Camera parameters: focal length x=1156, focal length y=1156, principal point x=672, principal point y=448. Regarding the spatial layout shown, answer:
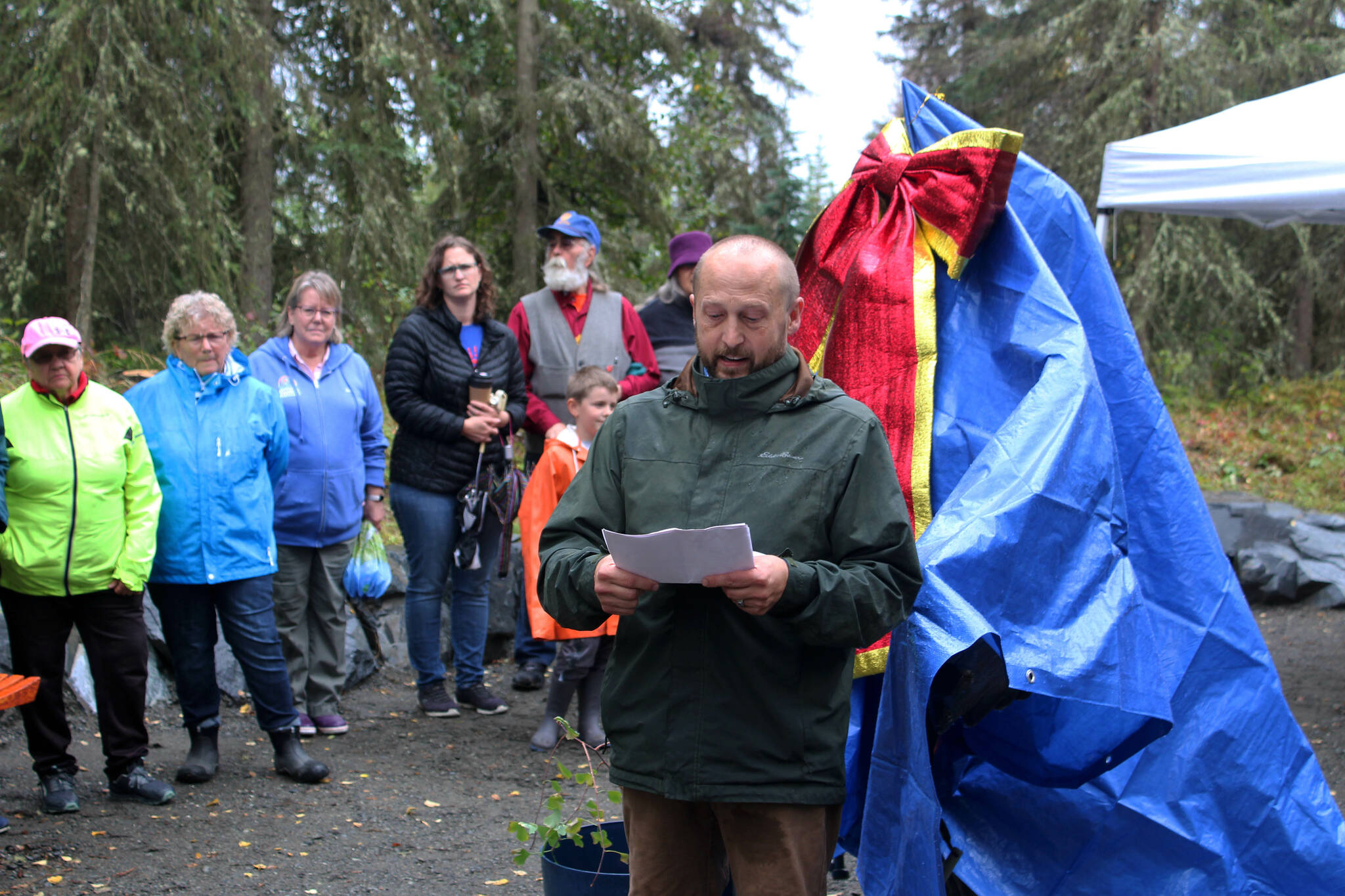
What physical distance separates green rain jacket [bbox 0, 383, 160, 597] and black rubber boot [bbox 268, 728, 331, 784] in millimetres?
835

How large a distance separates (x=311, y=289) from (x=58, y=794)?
2.20 metres

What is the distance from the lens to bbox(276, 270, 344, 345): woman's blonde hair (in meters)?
4.99

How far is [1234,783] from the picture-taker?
2.94 meters

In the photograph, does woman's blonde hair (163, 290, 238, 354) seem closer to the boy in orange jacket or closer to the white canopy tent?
the boy in orange jacket

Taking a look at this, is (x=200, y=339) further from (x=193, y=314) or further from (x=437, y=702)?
(x=437, y=702)

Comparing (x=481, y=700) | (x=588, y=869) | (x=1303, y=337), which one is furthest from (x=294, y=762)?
(x=1303, y=337)

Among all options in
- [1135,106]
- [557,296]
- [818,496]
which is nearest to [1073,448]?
[818,496]

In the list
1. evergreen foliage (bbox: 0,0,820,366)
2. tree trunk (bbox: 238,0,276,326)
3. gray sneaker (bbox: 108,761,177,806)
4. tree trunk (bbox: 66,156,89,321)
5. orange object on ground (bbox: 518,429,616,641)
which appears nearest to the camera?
gray sneaker (bbox: 108,761,177,806)

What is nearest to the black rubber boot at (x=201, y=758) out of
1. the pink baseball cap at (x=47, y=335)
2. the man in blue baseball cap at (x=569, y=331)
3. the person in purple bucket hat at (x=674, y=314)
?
the pink baseball cap at (x=47, y=335)

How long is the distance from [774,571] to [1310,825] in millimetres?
1947

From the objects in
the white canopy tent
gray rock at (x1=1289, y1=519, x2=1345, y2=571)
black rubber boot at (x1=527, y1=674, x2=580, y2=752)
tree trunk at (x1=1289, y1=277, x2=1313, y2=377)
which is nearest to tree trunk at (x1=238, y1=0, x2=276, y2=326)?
black rubber boot at (x1=527, y1=674, x2=580, y2=752)

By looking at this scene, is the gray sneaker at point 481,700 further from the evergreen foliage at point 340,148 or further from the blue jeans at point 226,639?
the evergreen foliage at point 340,148

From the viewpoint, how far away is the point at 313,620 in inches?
204

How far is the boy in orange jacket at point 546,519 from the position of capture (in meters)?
4.62
